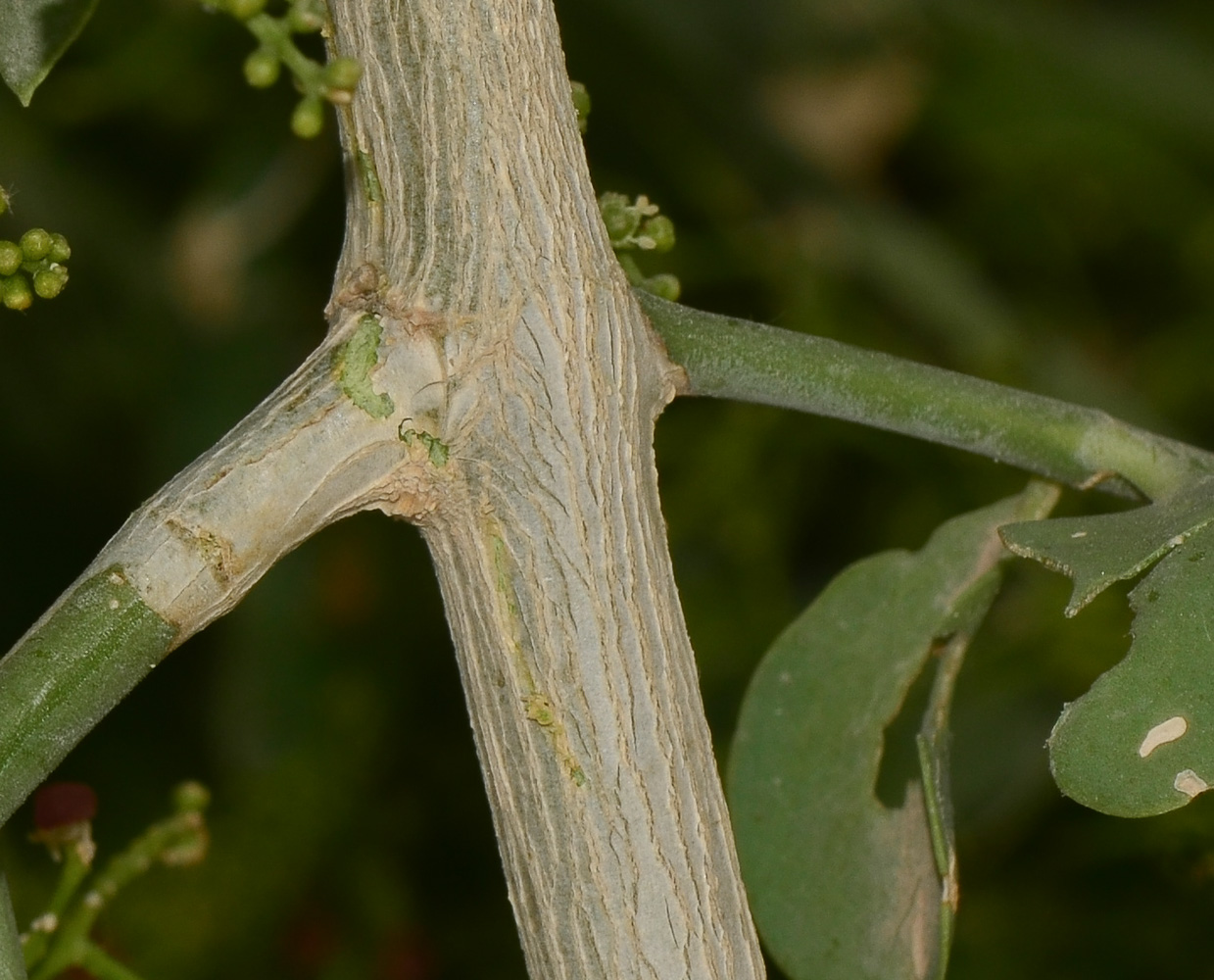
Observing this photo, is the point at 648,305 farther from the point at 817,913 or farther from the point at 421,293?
the point at 817,913

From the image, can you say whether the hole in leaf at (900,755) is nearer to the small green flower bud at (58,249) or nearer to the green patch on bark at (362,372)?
the green patch on bark at (362,372)

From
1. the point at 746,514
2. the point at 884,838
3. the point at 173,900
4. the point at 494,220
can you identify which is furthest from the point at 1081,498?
the point at 494,220

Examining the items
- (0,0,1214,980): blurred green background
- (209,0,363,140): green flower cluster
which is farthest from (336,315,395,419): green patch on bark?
(0,0,1214,980): blurred green background

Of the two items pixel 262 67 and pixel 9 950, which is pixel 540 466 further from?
pixel 9 950

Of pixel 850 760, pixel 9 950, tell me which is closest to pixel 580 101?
pixel 850 760

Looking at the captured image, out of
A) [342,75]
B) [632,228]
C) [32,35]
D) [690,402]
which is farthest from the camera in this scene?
[690,402]

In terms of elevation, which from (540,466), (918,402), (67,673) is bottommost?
(67,673)

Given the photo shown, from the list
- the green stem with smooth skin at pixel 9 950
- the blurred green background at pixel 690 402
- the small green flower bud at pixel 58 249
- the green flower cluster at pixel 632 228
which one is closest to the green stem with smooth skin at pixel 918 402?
the green flower cluster at pixel 632 228
